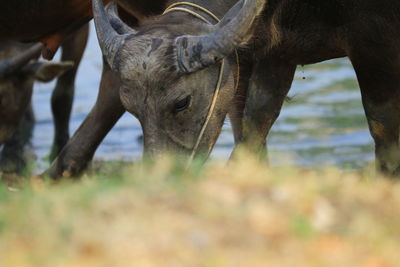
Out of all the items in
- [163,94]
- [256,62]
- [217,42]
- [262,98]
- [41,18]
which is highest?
[217,42]

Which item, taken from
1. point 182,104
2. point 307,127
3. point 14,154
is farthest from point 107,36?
point 307,127

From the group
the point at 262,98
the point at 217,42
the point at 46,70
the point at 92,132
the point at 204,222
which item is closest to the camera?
the point at 204,222

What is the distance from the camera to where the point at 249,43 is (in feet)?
26.8

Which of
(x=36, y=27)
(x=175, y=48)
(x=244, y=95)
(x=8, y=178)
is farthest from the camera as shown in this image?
(x=8, y=178)

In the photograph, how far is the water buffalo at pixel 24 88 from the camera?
11359 millimetres

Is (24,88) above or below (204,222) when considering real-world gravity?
below

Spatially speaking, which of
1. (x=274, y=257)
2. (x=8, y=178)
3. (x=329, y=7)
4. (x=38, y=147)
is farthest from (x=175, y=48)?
(x=38, y=147)

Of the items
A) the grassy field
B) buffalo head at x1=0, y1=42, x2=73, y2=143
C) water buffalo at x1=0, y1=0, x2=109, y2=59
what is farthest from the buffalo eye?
buffalo head at x1=0, y1=42, x2=73, y2=143

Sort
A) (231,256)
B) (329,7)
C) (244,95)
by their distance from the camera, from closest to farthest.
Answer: (231,256)
(329,7)
(244,95)

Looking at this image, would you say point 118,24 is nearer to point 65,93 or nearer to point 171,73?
point 171,73

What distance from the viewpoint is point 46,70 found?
11.3 m

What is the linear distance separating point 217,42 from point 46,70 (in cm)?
423

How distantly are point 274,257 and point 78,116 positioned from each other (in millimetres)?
9726

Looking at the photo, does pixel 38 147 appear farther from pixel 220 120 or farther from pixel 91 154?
pixel 220 120
